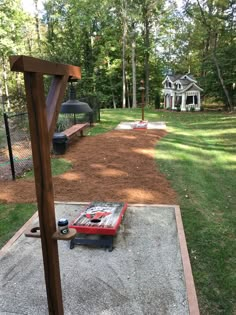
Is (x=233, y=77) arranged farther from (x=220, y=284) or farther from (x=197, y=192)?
(x=220, y=284)

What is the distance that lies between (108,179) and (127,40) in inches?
814

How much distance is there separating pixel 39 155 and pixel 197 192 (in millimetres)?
4147

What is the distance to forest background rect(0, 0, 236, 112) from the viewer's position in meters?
18.0

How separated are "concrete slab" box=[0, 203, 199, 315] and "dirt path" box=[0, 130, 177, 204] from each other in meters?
1.27

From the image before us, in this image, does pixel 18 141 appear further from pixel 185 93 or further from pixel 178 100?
pixel 178 100

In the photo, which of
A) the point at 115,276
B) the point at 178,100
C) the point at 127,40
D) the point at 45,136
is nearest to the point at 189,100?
A: the point at 178,100

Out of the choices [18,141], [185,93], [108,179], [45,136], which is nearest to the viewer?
[45,136]

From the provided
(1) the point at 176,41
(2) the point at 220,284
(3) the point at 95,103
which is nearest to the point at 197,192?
(2) the point at 220,284

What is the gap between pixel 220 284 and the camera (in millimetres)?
2975

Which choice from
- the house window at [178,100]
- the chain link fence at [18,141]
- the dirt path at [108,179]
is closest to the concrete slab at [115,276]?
the dirt path at [108,179]

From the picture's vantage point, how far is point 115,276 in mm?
3105

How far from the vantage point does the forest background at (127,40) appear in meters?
18.0

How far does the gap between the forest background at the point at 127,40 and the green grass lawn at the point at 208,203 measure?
805 cm

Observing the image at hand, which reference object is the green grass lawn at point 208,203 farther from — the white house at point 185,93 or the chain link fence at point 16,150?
the white house at point 185,93
